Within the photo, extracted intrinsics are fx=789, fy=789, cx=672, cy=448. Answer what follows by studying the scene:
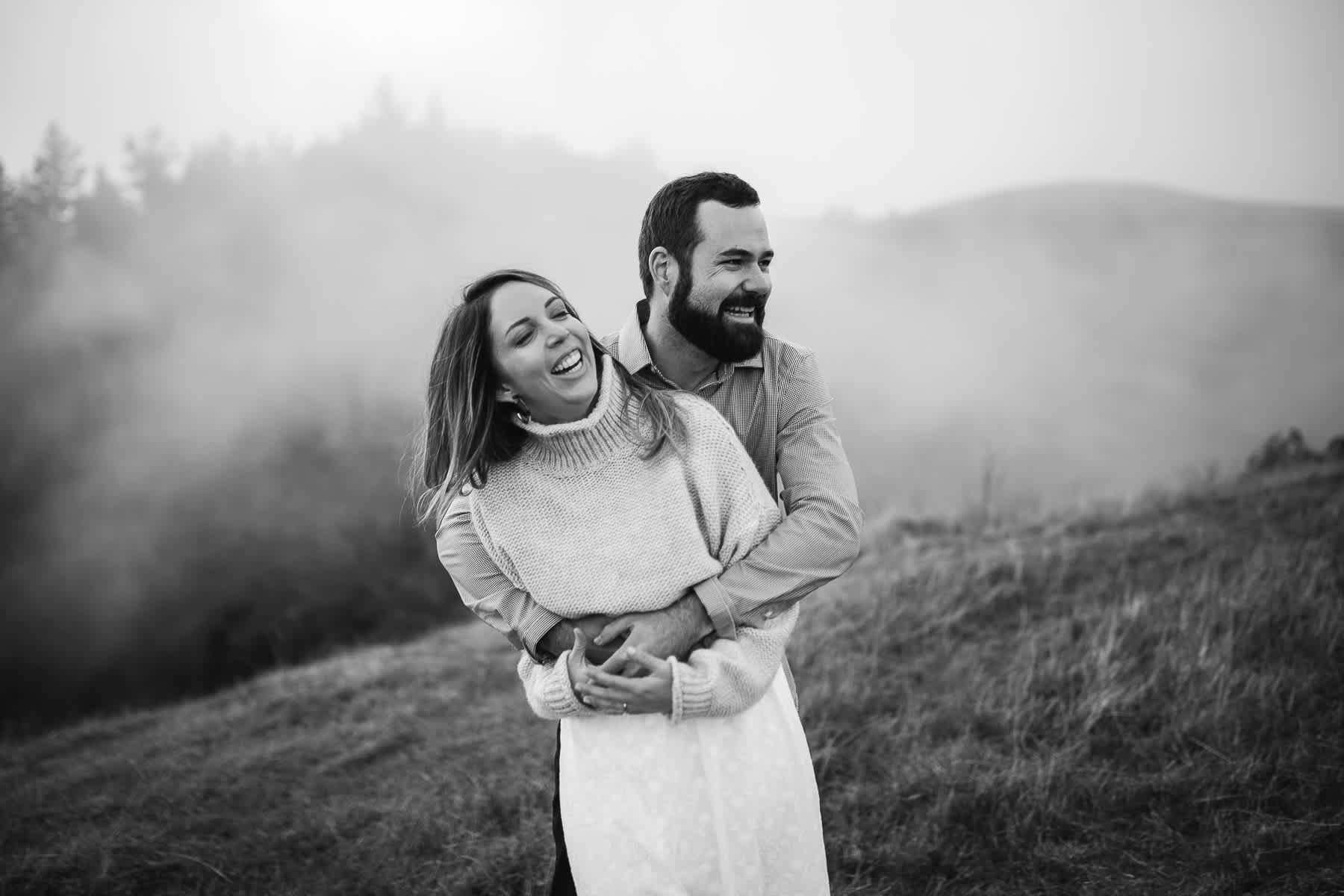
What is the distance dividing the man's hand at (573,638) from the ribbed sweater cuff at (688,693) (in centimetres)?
20

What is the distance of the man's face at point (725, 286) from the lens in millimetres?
2346

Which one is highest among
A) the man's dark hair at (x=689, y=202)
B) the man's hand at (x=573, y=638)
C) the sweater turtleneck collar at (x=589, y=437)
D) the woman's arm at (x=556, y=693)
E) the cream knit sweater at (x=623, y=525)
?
the man's dark hair at (x=689, y=202)

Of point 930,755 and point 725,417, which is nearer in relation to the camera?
point 725,417

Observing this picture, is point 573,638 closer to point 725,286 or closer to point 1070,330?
point 725,286

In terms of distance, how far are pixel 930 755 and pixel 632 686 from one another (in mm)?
2983

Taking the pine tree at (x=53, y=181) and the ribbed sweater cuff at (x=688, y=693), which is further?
the pine tree at (x=53, y=181)

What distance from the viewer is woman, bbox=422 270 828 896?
1.87m

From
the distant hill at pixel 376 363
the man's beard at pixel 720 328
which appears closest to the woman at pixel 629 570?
the man's beard at pixel 720 328

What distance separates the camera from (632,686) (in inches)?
70.5

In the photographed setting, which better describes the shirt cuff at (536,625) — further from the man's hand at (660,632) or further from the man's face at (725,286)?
the man's face at (725,286)

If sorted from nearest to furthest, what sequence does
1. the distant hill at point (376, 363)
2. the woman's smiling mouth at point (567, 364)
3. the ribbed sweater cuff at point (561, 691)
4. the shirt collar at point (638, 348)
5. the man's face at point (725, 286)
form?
the ribbed sweater cuff at point (561, 691) < the woman's smiling mouth at point (567, 364) < the man's face at point (725, 286) < the shirt collar at point (638, 348) < the distant hill at point (376, 363)

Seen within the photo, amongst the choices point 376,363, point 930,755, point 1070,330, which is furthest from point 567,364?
point 1070,330

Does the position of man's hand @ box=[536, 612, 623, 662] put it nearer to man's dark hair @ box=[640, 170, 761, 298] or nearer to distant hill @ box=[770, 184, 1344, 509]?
man's dark hair @ box=[640, 170, 761, 298]

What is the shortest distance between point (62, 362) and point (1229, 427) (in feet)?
176
